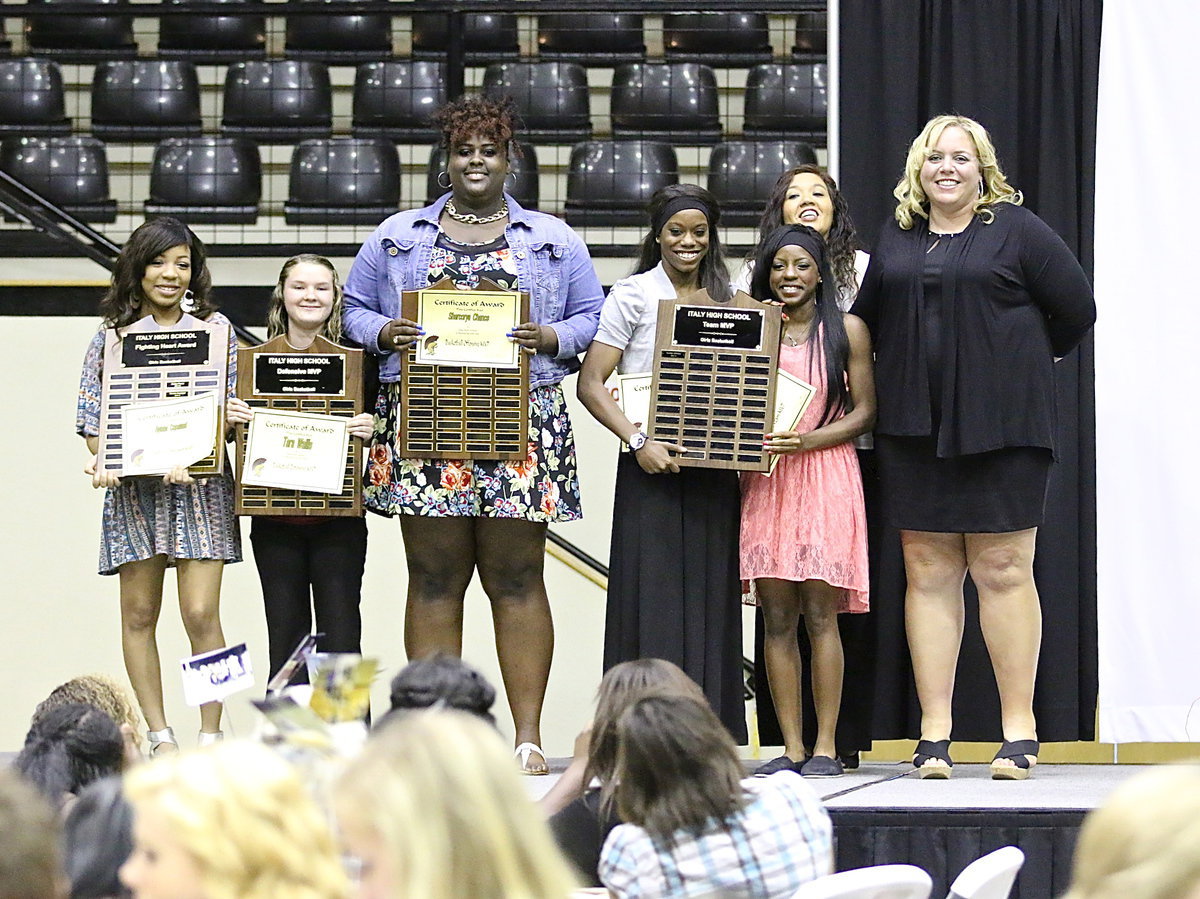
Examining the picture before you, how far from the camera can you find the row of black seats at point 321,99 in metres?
7.95

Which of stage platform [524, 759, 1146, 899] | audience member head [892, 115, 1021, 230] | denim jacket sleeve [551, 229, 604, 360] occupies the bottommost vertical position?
stage platform [524, 759, 1146, 899]

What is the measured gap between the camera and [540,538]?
456 centimetres

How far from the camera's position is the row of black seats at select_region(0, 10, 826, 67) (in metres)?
8.22

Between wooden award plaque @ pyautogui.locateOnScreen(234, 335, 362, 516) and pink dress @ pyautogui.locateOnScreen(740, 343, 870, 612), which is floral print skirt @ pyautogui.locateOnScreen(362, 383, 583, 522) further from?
pink dress @ pyautogui.locateOnScreen(740, 343, 870, 612)

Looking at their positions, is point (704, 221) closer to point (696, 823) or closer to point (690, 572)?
point (690, 572)

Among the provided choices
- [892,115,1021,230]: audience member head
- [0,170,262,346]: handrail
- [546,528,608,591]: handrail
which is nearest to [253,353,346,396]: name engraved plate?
[892,115,1021,230]: audience member head

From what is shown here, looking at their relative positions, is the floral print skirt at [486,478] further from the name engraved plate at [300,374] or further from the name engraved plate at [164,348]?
the name engraved plate at [164,348]

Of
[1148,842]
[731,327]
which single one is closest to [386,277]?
[731,327]

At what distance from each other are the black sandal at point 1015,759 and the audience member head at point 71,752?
233 cm

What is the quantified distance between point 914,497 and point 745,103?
3842 mm

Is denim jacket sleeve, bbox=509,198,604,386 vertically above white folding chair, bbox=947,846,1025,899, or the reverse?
denim jacket sleeve, bbox=509,198,604,386

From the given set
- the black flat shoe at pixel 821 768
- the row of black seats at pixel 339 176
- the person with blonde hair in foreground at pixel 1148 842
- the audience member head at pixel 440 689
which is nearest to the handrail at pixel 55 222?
the row of black seats at pixel 339 176

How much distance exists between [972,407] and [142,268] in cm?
219

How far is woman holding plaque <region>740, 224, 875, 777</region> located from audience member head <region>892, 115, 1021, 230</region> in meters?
0.25
